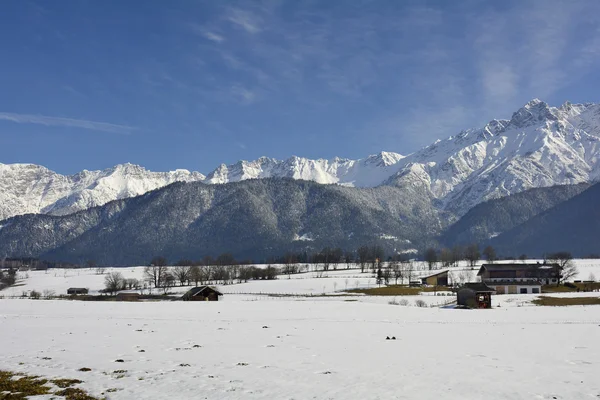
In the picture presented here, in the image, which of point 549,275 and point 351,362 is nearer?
point 351,362

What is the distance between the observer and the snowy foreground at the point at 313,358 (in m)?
22.9

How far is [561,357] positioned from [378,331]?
17.1m

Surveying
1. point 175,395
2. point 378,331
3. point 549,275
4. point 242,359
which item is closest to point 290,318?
point 378,331

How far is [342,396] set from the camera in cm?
2167

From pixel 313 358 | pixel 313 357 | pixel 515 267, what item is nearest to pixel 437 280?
pixel 515 267

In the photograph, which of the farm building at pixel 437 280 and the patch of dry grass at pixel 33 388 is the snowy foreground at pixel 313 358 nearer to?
the patch of dry grass at pixel 33 388

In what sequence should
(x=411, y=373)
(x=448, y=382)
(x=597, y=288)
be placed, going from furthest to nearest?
(x=597, y=288)
(x=411, y=373)
(x=448, y=382)

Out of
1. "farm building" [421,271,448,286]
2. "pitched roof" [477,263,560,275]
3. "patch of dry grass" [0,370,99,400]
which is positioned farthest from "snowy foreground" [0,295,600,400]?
"farm building" [421,271,448,286]

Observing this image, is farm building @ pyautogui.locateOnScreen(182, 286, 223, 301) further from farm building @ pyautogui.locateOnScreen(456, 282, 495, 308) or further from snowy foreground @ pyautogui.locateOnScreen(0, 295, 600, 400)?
snowy foreground @ pyautogui.locateOnScreen(0, 295, 600, 400)

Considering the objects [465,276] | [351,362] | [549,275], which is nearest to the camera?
[351,362]

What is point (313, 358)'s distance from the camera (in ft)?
102

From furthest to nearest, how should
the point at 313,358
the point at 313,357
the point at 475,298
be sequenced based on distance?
the point at 475,298, the point at 313,357, the point at 313,358

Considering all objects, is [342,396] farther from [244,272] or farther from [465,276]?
[244,272]

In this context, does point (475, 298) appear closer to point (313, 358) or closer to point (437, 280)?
point (313, 358)
